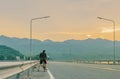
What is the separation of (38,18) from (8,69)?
50268 millimetres

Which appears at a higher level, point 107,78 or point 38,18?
point 38,18

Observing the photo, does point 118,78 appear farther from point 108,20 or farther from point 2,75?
point 108,20

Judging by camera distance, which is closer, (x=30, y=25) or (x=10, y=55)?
(x=30, y=25)

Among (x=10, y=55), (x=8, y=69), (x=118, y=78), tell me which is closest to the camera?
(x=8, y=69)

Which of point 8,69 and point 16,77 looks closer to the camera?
point 8,69

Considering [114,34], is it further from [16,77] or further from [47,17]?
[16,77]

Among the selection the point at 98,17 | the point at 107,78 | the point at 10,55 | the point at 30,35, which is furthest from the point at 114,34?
the point at 107,78

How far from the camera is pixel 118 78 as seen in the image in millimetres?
25109

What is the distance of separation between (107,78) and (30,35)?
33.1m

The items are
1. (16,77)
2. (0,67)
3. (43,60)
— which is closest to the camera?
(0,67)

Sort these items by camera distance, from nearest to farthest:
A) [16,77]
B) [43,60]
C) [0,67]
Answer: [0,67] → [16,77] → [43,60]

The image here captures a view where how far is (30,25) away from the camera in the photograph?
5928 cm

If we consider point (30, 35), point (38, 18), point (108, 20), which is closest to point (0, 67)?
point (30, 35)

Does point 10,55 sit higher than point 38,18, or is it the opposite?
point 38,18
